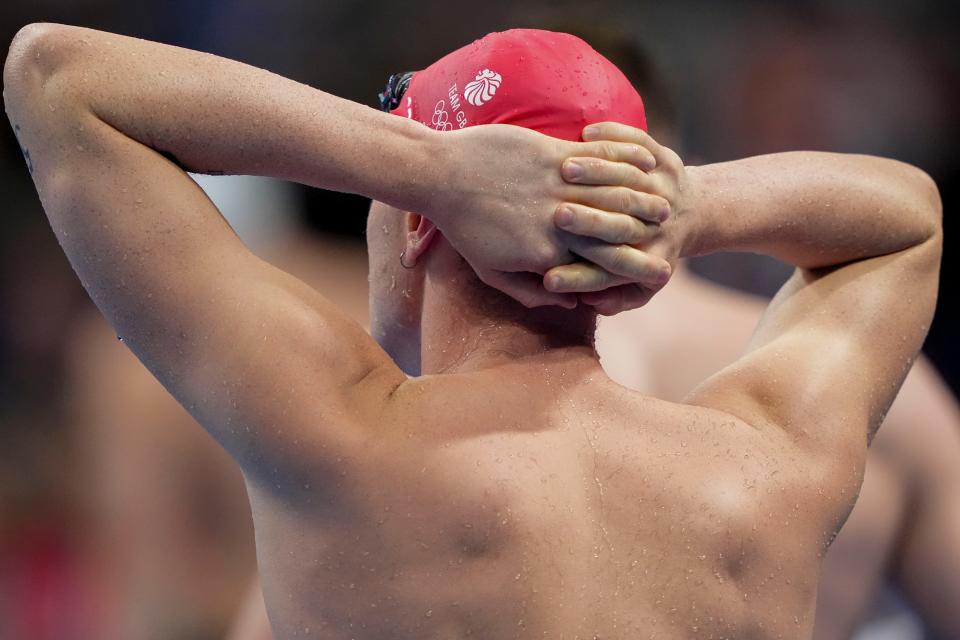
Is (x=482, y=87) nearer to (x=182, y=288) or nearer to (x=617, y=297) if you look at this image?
(x=617, y=297)

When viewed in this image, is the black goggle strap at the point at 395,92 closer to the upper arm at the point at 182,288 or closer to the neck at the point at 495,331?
the neck at the point at 495,331

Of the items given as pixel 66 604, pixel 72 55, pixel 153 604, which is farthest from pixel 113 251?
pixel 66 604

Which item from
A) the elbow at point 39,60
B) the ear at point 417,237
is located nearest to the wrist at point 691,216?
the ear at point 417,237

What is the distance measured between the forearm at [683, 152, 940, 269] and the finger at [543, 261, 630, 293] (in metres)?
0.18

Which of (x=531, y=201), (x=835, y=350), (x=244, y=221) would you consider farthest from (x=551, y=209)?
(x=244, y=221)

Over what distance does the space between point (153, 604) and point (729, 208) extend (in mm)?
1643

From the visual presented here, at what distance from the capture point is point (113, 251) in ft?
2.94

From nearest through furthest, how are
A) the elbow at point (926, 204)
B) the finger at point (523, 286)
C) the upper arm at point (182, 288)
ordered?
the upper arm at point (182, 288) < the finger at point (523, 286) < the elbow at point (926, 204)

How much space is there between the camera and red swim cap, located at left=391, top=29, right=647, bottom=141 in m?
1.02

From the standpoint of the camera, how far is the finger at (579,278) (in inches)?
38.2

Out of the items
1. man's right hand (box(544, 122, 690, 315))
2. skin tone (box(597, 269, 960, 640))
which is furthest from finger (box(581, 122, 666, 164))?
skin tone (box(597, 269, 960, 640))

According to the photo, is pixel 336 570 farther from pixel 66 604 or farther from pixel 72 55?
pixel 66 604

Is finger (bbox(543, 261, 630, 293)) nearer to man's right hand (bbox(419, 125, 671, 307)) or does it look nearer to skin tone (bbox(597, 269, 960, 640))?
man's right hand (bbox(419, 125, 671, 307))

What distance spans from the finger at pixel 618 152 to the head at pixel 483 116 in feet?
0.15
